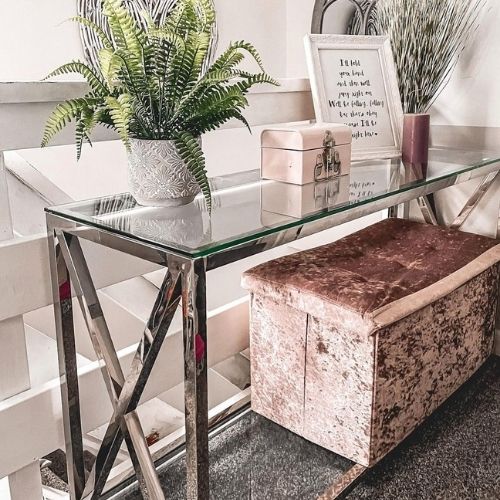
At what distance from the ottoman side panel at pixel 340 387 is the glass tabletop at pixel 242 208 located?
1.02 ft

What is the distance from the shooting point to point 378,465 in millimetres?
1490

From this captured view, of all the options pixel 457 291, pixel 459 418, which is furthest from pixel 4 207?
pixel 459 418

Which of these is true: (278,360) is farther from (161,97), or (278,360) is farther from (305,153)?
(161,97)

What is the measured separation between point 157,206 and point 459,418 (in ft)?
3.54

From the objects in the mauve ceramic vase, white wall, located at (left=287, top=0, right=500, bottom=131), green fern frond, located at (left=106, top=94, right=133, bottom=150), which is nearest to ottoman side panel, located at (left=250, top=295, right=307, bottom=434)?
the mauve ceramic vase

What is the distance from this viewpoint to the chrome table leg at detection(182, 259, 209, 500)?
2.97 ft

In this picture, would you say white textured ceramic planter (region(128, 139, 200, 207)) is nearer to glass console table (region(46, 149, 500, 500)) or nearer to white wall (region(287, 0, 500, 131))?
glass console table (region(46, 149, 500, 500))

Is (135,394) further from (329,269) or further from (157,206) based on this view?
(329,269)

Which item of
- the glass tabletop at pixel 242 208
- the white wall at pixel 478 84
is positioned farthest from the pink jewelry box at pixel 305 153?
the white wall at pixel 478 84

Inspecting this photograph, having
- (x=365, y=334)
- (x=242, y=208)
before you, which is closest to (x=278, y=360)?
(x=365, y=334)

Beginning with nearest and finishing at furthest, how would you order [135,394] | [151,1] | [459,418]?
[135,394], [459,418], [151,1]

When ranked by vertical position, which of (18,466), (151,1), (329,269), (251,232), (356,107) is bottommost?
(18,466)

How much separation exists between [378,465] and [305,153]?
2.63 feet

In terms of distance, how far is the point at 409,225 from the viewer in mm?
1894
